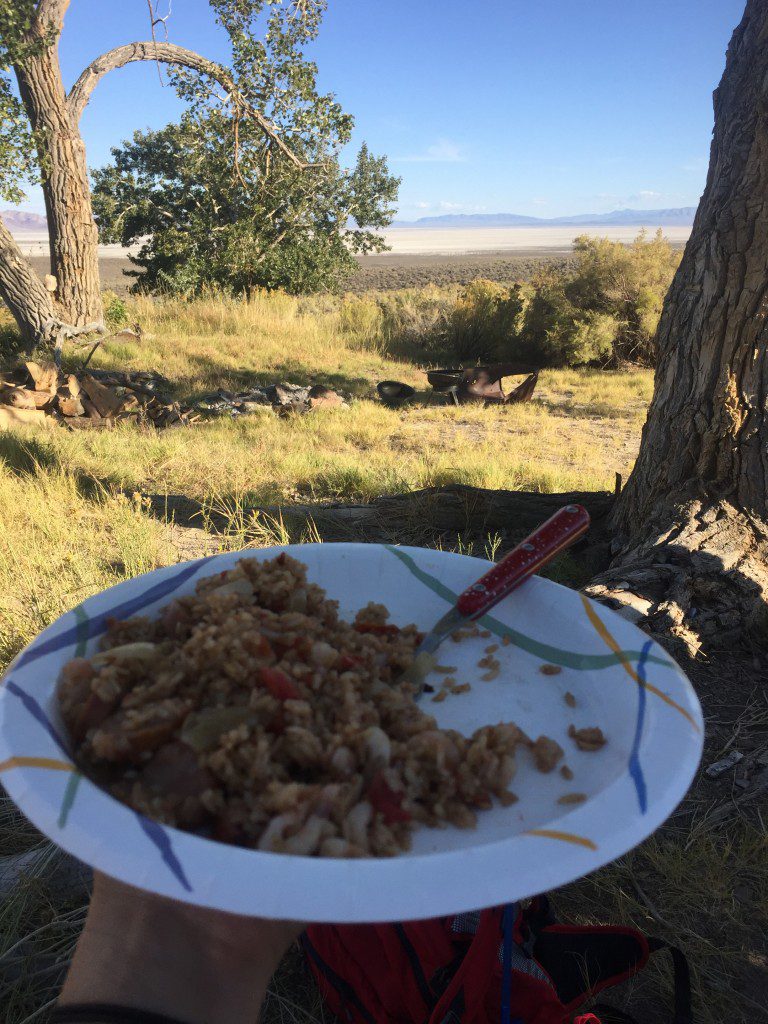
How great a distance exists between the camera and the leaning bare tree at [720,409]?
2.30 metres

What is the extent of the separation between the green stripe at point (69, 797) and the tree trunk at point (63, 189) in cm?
1015

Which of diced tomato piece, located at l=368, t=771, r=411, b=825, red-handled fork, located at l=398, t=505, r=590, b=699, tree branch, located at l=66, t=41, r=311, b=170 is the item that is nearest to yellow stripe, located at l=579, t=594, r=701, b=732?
red-handled fork, located at l=398, t=505, r=590, b=699

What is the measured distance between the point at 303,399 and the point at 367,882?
6.88m

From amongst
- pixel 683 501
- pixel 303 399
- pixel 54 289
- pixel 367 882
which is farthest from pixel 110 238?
pixel 367 882

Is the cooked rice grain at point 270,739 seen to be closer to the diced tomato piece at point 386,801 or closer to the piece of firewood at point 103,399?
the diced tomato piece at point 386,801

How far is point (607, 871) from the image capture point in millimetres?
1592

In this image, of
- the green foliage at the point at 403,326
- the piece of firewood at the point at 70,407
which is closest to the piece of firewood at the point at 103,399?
the piece of firewood at the point at 70,407

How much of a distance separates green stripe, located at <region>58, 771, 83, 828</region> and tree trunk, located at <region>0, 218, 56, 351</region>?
956 centimetres

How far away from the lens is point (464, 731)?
1.02 m

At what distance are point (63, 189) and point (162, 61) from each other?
9.99 feet

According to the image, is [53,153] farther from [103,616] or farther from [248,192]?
[103,616]

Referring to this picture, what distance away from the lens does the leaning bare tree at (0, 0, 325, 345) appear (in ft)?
26.6

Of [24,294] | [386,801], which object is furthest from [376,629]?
[24,294]

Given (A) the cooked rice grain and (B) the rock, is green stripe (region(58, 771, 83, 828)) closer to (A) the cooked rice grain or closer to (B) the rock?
(A) the cooked rice grain
